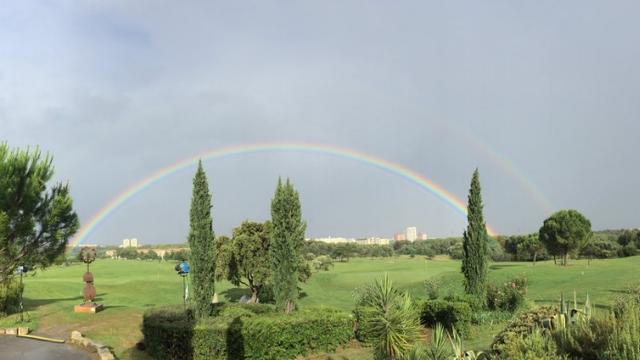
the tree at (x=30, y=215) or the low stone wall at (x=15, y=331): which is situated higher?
the tree at (x=30, y=215)

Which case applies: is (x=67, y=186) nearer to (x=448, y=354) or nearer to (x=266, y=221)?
(x=266, y=221)

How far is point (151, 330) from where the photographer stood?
17.2 m

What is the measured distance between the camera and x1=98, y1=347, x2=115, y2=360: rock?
1620 cm

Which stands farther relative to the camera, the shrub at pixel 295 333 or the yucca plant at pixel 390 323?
the shrub at pixel 295 333

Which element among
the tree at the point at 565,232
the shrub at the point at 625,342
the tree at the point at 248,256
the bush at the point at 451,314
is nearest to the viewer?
the shrub at the point at 625,342

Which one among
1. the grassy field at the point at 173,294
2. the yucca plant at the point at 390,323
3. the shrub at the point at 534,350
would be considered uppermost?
the shrub at the point at 534,350

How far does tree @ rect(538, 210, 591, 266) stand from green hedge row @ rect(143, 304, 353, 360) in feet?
173

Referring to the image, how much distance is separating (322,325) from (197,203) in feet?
27.4

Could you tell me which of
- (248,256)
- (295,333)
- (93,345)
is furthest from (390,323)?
(248,256)

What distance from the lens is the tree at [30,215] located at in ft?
89.0

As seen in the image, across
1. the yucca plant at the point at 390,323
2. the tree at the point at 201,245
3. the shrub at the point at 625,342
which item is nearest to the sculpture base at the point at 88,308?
the tree at the point at 201,245

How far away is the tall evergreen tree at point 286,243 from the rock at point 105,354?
7871mm

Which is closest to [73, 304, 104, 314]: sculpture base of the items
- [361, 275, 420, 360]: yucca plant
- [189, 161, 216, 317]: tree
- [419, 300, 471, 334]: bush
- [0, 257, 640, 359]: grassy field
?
[0, 257, 640, 359]: grassy field

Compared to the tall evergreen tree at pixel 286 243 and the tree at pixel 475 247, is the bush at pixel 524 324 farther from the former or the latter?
the tree at pixel 475 247
